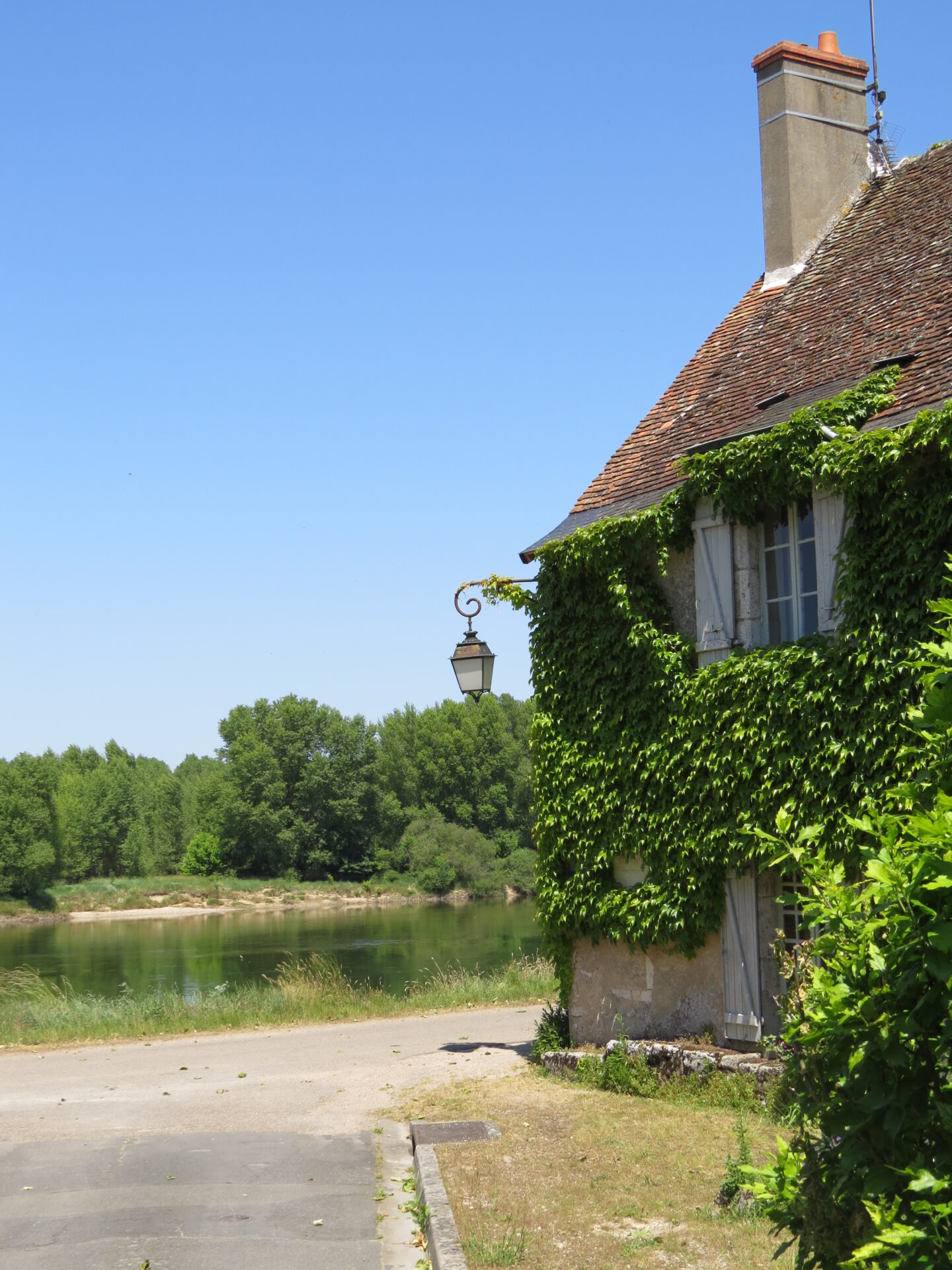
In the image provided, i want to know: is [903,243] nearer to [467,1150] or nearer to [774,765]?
[774,765]

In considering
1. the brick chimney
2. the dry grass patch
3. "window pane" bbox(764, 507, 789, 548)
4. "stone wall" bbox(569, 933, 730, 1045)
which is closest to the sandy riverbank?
"stone wall" bbox(569, 933, 730, 1045)

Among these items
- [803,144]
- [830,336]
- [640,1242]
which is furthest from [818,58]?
[640,1242]

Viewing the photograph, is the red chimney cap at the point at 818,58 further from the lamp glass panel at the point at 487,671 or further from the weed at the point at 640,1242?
the weed at the point at 640,1242

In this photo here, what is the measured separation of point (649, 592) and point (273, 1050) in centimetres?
653

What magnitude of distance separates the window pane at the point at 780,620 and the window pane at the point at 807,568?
0.16 meters

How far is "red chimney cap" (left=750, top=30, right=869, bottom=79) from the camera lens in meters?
11.8

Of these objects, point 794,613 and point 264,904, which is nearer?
point 794,613

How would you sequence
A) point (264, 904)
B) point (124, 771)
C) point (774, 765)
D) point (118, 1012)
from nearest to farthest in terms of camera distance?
point (774, 765) → point (118, 1012) → point (264, 904) → point (124, 771)

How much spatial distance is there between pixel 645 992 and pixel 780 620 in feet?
10.9

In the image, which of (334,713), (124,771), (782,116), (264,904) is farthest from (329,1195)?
(124,771)

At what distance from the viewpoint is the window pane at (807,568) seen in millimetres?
8938

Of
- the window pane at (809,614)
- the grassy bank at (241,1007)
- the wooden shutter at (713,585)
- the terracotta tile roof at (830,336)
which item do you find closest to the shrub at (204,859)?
the grassy bank at (241,1007)

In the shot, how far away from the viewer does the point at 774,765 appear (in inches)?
336

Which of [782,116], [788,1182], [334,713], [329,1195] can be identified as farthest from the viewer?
[334,713]
